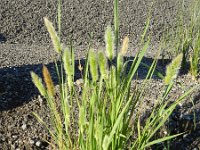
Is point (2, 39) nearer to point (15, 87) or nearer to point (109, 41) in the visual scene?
point (15, 87)

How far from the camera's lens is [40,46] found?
644 cm

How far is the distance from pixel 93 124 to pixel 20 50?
3874 millimetres

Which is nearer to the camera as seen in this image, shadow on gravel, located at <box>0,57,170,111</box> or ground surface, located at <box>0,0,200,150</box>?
ground surface, located at <box>0,0,200,150</box>

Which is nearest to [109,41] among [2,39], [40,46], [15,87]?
[15,87]

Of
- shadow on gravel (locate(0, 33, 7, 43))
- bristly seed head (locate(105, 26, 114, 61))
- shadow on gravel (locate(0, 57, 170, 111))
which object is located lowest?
shadow on gravel (locate(0, 57, 170, 111))

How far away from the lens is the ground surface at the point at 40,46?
310 centimetres

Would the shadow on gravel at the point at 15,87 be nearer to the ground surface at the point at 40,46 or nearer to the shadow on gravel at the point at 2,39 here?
the ground surface at the point at 40,46

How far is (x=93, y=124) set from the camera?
6.81 feet

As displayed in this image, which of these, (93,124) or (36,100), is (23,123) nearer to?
(36,100)

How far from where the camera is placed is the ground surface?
10.2ft

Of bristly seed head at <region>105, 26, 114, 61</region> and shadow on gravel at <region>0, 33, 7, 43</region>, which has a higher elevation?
A: bristly seed head at <region>105, 26, 114, 61</region>

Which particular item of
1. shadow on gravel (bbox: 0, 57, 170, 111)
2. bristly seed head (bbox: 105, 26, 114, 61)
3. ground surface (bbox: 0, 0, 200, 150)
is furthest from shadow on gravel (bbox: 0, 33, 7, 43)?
bristly seed head (bbox: 105, 26, 114, 61)

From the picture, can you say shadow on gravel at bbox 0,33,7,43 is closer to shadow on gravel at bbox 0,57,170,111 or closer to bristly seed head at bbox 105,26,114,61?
shadow on gravel at bbox 0,57,170,111

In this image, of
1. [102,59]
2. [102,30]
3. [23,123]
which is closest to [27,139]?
[23,123]
